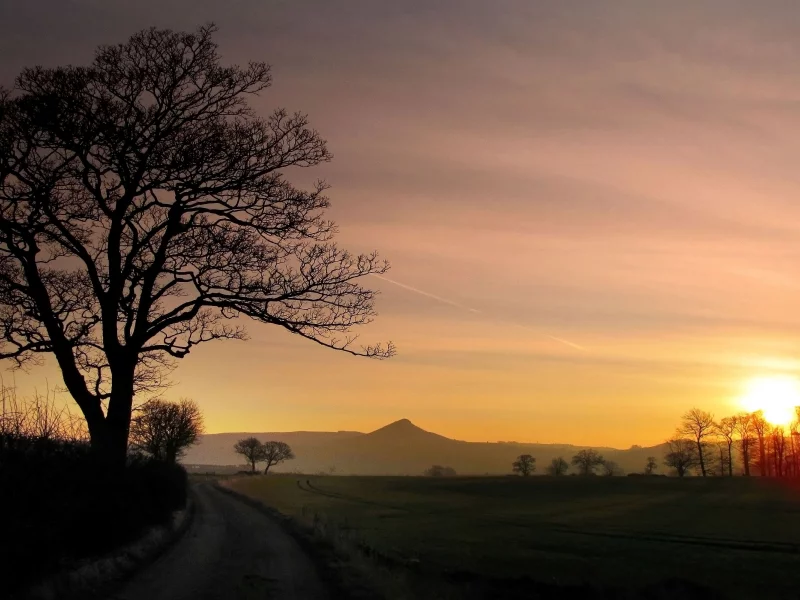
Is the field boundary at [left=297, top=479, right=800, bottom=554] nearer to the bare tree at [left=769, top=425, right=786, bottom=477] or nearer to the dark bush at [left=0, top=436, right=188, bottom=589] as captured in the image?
the dark bush at [left=0, top=436, right=188, bottom=589]

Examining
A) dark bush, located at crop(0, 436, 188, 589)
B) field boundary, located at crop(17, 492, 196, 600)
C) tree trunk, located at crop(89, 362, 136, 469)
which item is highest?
tree trunk, located at crop(89, 362, 136, 469)

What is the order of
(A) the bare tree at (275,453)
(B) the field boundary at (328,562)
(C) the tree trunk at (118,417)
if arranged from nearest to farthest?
(B) the field boundary at (328,562) < (C) the tree trunk at (118,417) < (A) the bare tree at (275,453)

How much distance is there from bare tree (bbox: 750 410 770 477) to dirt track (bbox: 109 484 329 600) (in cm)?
13951

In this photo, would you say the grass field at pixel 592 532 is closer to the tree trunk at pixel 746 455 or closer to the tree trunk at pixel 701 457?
the tree trunk at pixel 701 457

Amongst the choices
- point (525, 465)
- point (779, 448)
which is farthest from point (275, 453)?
point (779, 448)

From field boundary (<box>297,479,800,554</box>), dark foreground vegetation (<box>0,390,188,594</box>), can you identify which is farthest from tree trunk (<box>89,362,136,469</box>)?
field boundary (<box>297,479,800,554</box>)

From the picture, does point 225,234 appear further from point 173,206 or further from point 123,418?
point 123,418

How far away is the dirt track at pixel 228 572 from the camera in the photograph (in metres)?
10.1

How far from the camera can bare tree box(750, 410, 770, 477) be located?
134812mm

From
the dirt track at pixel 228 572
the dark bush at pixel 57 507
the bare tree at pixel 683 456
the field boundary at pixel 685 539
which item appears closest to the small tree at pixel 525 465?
the bare tree at pixel 683 456

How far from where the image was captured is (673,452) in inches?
5945

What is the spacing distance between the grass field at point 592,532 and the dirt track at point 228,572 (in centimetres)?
452

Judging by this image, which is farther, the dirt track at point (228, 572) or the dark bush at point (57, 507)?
Answer: the dirt track at point (228, 572)

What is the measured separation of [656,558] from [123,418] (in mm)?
30568
